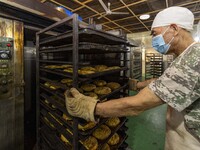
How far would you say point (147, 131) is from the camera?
2.55m

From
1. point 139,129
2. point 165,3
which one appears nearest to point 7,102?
point 139,129

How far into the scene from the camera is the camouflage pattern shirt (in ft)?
2.42

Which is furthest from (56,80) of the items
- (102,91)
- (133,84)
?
(133,84)

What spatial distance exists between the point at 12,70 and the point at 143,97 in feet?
4.77

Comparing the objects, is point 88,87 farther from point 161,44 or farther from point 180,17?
point 180,17

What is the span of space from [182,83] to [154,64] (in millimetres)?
7745

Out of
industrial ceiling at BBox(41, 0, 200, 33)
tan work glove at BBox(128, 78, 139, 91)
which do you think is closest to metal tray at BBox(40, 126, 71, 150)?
tan work glove at BBox(128, 78, 139, 91)

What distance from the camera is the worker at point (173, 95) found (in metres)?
0.75

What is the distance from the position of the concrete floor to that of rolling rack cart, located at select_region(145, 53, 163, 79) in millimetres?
4826

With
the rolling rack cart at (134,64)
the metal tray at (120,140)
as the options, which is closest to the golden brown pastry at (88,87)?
the metal tray at (120,140)

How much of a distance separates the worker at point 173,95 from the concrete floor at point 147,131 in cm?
114

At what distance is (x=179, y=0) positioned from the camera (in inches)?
158

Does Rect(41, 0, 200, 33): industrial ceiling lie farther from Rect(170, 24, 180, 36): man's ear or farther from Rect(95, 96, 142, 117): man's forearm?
Rect(95, 96, 142, 117): man's forearm

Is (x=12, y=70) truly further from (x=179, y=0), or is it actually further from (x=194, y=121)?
(x=179, y=0)
